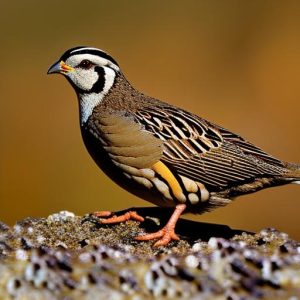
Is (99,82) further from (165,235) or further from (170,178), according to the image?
(165,235)

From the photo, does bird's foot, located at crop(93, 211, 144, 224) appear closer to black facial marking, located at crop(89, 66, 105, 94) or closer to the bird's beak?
black facial marking, located at crop(89, 66, 105, 94)

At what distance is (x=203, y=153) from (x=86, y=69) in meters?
1.35

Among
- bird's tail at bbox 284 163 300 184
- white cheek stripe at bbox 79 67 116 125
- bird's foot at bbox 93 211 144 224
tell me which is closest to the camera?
bird's foot at bbox 93 211 144 224

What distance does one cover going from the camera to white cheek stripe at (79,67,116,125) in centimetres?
794

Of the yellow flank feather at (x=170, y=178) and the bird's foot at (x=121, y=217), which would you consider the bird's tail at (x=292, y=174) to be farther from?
the bird's foot at (x=121, y=217)

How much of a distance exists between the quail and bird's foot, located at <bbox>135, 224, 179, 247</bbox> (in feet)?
0.19

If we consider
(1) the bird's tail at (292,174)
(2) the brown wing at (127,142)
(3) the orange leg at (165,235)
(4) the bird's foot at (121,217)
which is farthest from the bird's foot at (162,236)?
(1) the bird's tail at (292,174)

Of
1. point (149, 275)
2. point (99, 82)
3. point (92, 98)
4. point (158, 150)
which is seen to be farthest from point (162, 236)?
point (149, 275)

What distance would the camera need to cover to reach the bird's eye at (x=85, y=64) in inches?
315

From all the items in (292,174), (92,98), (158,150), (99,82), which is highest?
(292,174)

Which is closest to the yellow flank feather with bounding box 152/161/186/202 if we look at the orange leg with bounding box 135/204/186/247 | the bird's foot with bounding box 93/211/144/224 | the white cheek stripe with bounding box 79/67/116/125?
the orange leg with bounding box 135/204/186/247

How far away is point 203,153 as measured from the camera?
7.81m

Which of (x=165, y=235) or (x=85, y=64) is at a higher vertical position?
(x=85, y=64)

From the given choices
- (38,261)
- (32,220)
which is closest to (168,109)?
(32,220)
